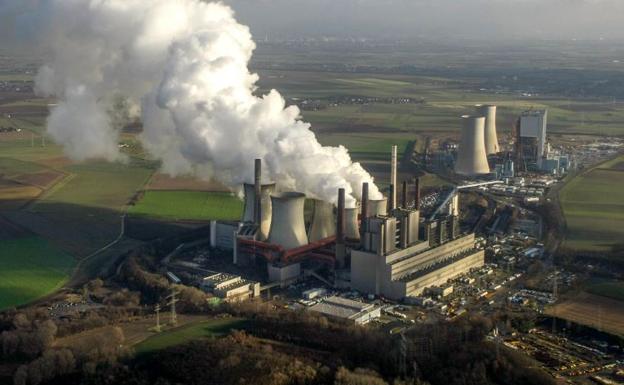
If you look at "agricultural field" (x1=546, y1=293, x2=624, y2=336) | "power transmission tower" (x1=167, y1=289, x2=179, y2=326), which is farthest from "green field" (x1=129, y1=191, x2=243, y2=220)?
"agricultural field" (x1=546, y1=293, x2=624, y2=336)

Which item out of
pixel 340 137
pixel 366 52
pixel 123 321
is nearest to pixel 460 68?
pixel 366 52

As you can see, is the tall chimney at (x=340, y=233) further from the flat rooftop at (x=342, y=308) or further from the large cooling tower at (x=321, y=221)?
A: the flat rooftop at (x=342, y=308)

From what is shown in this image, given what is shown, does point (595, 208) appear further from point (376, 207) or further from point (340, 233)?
point (340, 233)

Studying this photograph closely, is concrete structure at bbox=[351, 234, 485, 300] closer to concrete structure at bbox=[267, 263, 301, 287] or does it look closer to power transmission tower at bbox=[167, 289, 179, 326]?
concrete structure at bbox=[267, 263, 301, 287]

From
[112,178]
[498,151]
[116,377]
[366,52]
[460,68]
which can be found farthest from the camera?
[366,52]

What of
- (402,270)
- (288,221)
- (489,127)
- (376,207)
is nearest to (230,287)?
(288,221)

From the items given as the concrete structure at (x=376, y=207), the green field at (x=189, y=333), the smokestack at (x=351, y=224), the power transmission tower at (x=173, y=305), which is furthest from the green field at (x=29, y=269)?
the concrete structure at (x=376, y=207)

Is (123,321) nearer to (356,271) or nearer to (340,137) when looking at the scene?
(356,271)
